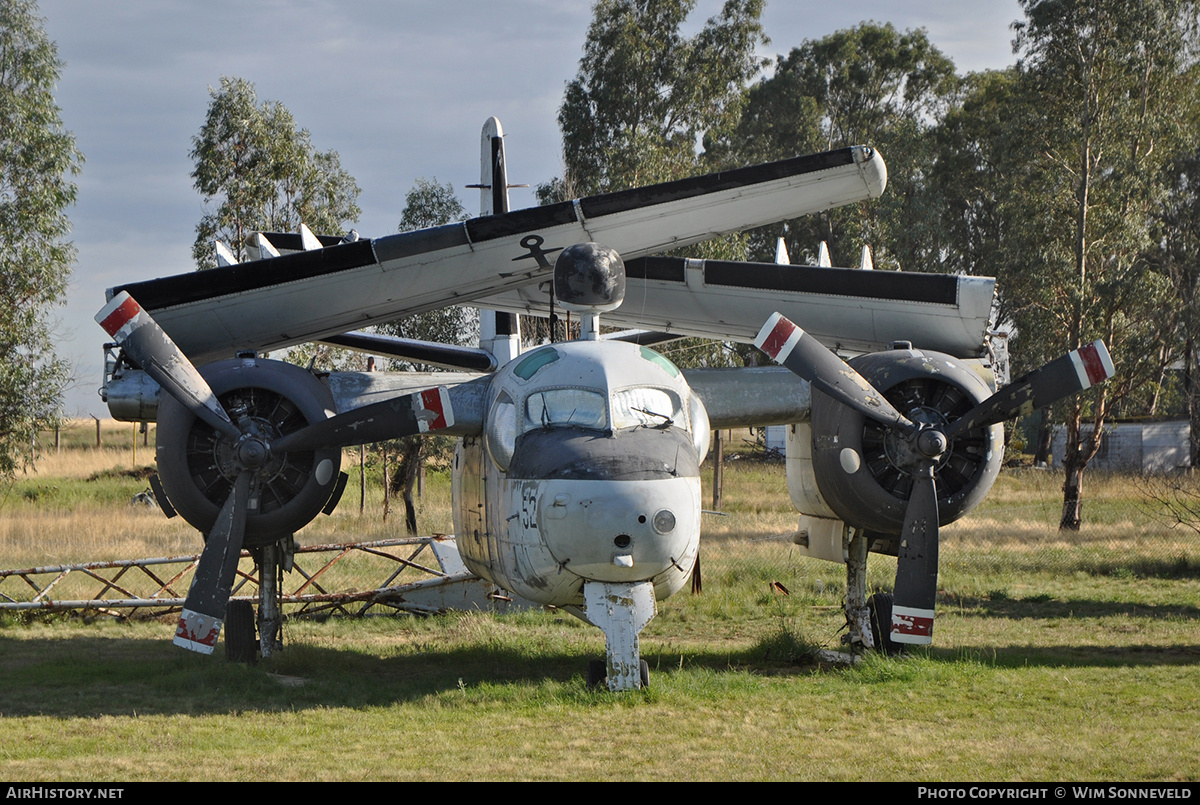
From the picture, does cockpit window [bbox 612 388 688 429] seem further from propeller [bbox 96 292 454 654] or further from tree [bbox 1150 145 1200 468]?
tree [bbox 1150 145 1200 468]

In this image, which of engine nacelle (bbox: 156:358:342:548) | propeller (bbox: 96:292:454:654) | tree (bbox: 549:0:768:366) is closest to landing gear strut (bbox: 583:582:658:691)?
propeller (bbox: 96:292:454:654)

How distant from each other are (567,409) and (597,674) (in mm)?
2715

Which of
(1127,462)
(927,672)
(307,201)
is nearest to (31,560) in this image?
(307,201)

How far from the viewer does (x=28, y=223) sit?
2783cm

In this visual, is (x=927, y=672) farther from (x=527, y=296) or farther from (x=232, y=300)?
(x=232, y=300)

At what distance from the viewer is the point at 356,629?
1708cm

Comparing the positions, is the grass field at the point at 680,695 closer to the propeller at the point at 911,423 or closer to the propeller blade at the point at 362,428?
the propeller at the point at 911,423

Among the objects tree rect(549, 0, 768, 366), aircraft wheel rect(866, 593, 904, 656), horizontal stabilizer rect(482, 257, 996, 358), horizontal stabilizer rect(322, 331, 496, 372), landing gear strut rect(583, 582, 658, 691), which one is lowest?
aircraft wheel rect(866, 593, 904, 656)

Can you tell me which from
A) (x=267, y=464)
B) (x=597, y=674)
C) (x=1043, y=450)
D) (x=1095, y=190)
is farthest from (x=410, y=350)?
(x=1043, y=450)

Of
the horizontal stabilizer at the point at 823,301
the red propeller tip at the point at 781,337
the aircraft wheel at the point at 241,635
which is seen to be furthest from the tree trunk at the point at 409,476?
the red propeller tip at the point at 781,337

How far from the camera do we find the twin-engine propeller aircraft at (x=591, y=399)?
33.9 feet

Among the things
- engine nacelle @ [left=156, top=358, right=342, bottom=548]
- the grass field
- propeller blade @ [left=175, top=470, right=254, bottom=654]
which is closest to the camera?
the grass field

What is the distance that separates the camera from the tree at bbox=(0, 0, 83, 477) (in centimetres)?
2708

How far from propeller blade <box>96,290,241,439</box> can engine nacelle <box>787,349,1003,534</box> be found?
23.0 ft
